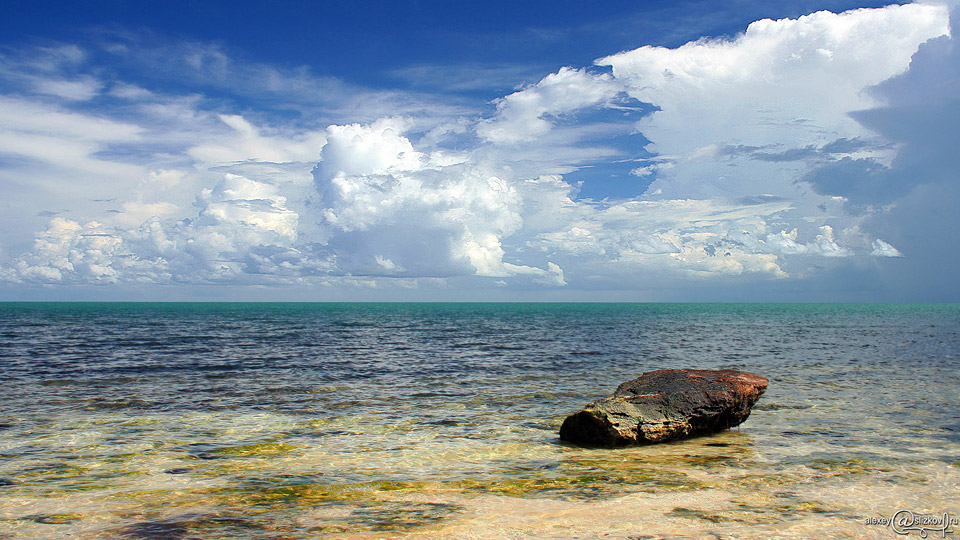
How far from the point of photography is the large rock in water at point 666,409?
15.5 metres

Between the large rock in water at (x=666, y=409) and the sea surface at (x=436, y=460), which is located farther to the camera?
the large rock in water at (x=666, y=409)

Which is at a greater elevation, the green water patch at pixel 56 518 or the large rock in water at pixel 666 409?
the large rock in water at pixel 666 409

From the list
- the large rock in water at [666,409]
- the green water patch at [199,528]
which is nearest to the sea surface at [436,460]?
the green water patch at [199,528]

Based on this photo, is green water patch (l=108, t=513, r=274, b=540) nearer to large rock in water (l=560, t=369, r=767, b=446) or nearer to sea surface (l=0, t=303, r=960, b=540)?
sea surface (l=0, t=303, r=960, b=540)

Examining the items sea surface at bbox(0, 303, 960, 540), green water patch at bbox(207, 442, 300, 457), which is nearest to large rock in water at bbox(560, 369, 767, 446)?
sea surface at bbox(0, 303, 960, 540)

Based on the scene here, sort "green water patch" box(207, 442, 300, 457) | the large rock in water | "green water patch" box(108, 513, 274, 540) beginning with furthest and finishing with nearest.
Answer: the large rock in water < "green water patch" box(207, 442, 300, 457) < "green water patch" box(108, 513, 274, 540)

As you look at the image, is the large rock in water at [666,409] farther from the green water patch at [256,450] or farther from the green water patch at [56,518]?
the green water patch at [56,518]

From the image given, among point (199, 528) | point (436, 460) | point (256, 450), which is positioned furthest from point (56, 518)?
point (436, 460)

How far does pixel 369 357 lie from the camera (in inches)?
1604

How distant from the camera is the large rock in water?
1547 cm

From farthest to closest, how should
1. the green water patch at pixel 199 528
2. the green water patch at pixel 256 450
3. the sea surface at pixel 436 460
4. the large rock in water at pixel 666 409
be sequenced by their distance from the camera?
the large rock in water at pixel 666 409
the green water patch at pixel 256 450
the sea surface at pixel 436 460
the green water patch at pixel 199 528

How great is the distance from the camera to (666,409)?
639 inches

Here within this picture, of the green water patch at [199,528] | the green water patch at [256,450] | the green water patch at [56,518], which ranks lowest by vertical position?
Answer: the green water patch at [256,450]

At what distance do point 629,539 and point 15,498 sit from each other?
1162 centimetres
